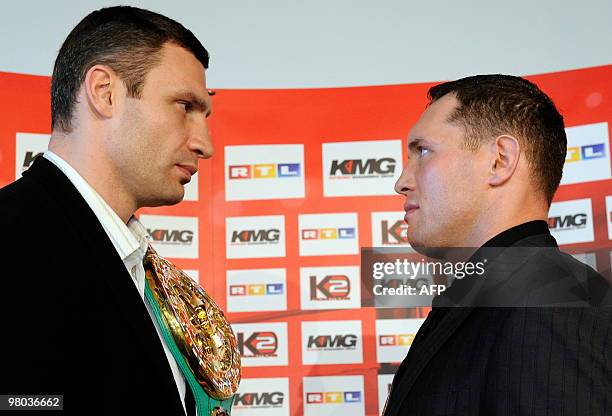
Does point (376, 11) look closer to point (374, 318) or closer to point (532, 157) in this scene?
point (374, 318)

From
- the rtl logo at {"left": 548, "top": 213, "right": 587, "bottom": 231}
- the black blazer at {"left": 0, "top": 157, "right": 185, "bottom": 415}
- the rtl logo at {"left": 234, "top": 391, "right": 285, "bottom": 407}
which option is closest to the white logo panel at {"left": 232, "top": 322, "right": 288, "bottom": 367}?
the rtl logo at {"left": 234, "top": 391, "right": 285, "bottom": 407}

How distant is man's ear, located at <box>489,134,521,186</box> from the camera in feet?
5.28

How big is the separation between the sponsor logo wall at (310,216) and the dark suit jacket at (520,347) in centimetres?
117

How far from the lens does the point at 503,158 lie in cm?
163

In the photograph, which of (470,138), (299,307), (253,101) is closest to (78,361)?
(470,138)

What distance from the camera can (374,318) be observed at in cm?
277

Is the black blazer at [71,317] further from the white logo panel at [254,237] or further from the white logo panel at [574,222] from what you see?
the white logo panel at [574,222]

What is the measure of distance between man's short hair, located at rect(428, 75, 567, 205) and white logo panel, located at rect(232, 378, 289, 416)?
4.65ft

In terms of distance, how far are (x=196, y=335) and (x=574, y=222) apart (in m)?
1.63

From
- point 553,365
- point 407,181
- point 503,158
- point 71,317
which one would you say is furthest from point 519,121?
point 71,317

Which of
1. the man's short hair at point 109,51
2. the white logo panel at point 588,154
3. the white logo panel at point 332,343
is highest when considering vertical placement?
the white logo panel at point 588,154

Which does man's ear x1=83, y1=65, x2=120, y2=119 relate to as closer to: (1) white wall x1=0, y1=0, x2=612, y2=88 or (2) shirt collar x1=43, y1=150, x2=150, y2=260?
(2) shirt collar x1=43, y1=150, x2=150, y2=260

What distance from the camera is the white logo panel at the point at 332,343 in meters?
2.76

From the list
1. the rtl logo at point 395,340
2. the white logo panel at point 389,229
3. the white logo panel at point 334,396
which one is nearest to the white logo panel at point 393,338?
the rtl logo at point 395,340
